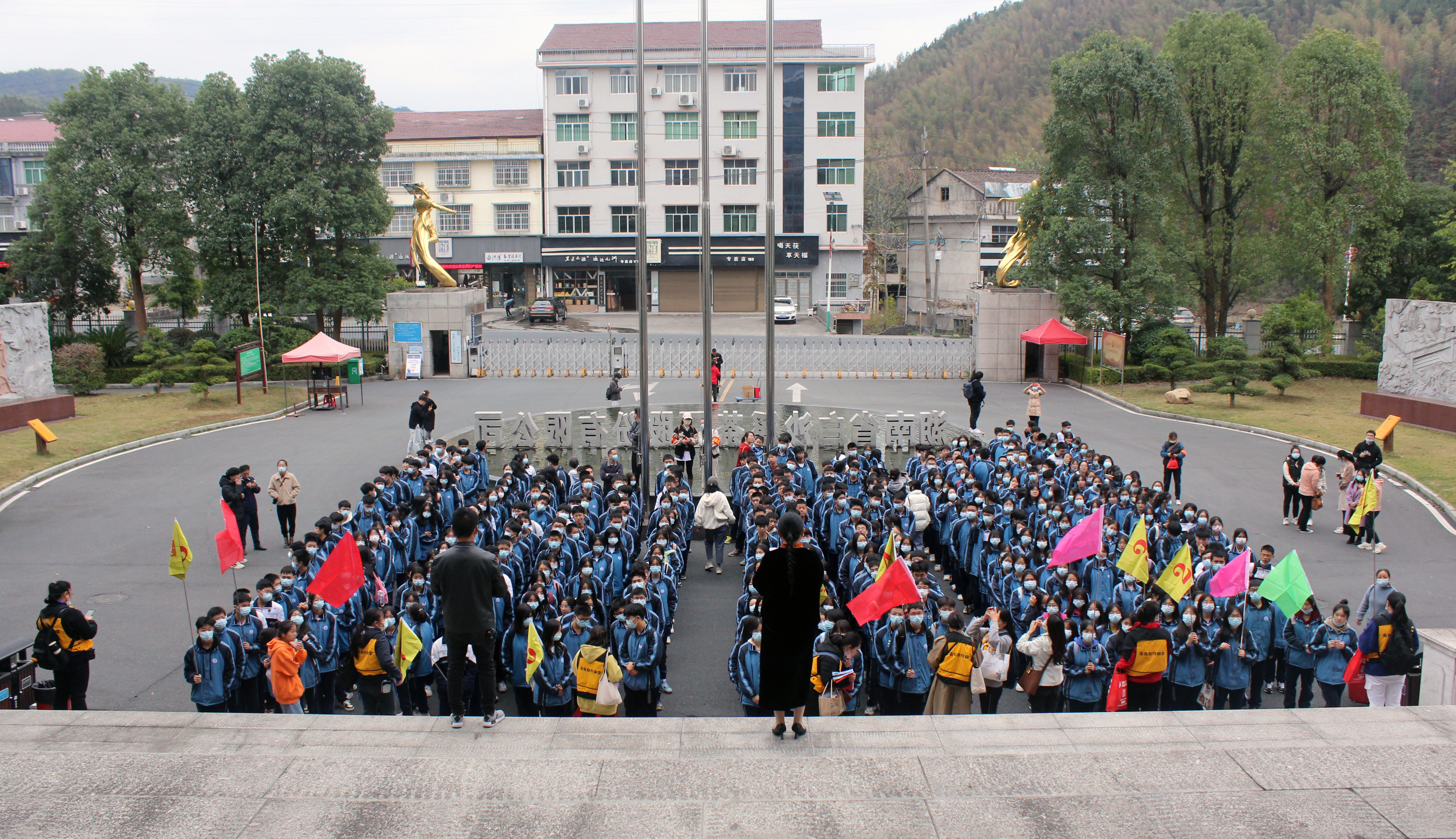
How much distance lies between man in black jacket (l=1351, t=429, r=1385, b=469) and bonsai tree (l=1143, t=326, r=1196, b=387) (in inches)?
600

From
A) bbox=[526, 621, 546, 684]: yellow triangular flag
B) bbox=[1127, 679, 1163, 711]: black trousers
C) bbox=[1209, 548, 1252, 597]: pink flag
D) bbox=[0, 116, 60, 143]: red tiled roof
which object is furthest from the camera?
bbox=[0, 116, 60, 143]: red tiled roof

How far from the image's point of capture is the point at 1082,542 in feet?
32.7

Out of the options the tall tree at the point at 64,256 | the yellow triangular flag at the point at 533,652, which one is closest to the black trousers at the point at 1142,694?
the yellow triangular flag at the point at 533,652

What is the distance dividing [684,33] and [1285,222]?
34.2 meters

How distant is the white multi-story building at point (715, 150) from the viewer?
177 ft

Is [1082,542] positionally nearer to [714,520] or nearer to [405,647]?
[714,520]

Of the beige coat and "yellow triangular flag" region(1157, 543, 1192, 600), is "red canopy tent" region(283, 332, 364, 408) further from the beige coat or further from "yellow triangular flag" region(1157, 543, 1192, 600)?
"yellow triangular flag" region(1157, 543, 1192, 600)

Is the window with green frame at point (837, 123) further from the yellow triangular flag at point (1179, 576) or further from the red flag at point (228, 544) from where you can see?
the yellow triangular flag at point (1179, 576)

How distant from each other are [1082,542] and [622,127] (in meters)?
49.0

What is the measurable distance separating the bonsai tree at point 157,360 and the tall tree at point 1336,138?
3469cm

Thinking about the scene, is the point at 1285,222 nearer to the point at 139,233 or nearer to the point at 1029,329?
the point at 1029,329

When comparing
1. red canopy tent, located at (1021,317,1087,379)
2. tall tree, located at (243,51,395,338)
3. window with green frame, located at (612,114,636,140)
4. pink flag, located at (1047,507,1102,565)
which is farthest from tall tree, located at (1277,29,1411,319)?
window with green frame, located at (612,114,636,140)

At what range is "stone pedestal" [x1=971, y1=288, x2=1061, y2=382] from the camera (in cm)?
3266

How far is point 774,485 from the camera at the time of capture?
13.7 meters
